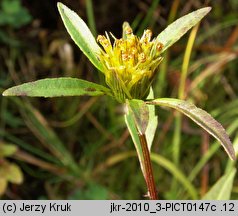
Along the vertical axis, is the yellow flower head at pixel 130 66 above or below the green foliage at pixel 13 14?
below

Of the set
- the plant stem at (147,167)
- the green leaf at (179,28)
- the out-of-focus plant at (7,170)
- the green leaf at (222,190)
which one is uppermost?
the out-of-focus plant at (7,170)

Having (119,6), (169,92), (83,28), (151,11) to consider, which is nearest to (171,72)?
(169,92)

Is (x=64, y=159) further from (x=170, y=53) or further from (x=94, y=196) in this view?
(x=170, y=53)

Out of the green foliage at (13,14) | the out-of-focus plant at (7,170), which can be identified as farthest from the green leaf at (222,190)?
the green foliage at (13,14)

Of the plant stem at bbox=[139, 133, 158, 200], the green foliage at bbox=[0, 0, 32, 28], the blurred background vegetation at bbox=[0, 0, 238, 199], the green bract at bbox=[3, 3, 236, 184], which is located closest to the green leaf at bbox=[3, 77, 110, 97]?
the green bract at bbox=[3, 3, 236, 184]

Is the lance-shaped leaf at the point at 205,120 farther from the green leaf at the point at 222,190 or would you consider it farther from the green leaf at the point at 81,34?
the green leaf at the point at 222,190

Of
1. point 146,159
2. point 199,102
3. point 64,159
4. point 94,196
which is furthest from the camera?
point 199,102

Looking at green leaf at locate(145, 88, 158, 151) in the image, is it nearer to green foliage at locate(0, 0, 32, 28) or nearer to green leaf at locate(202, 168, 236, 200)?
green leaf at locate(202, 168, 236, 200)

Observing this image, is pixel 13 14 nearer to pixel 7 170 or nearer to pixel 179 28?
pixel 7 170
